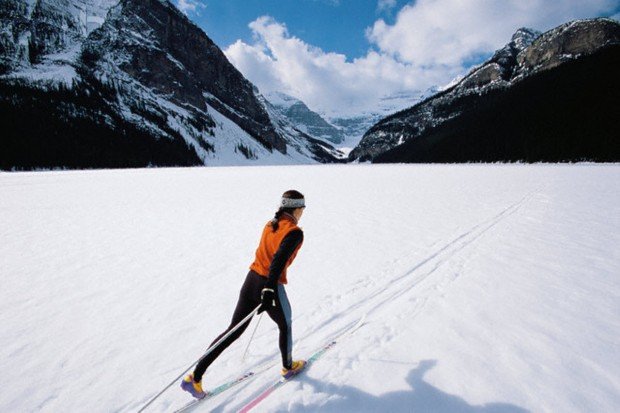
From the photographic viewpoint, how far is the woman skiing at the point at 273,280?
3033 mm

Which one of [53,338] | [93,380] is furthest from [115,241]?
[93,380]

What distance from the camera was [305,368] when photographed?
3809 mm

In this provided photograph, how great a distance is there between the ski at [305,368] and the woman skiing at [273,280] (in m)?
0.13

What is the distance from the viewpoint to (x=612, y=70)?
278 feet

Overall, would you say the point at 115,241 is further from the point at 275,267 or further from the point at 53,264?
the point at 275,267

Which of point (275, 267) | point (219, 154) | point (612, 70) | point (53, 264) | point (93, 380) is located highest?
point (612, 70)

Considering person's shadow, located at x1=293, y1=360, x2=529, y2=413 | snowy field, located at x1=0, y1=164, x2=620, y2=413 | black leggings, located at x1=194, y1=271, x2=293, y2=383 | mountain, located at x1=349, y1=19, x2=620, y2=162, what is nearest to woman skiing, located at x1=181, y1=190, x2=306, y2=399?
black leggings, located at x1=194, y1=271, x2=293, y2=383

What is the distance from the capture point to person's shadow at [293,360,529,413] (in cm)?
313

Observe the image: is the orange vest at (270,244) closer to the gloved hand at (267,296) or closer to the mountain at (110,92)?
the gloved hand at (267,296)

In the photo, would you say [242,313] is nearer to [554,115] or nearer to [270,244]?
[270,244]

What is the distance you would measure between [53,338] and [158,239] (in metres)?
5.46

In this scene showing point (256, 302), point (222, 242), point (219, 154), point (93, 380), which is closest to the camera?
point (256, 302)

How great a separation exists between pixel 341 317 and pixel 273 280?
247cm

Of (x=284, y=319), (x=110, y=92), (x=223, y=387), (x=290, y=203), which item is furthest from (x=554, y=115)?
(x=110, y=92)
